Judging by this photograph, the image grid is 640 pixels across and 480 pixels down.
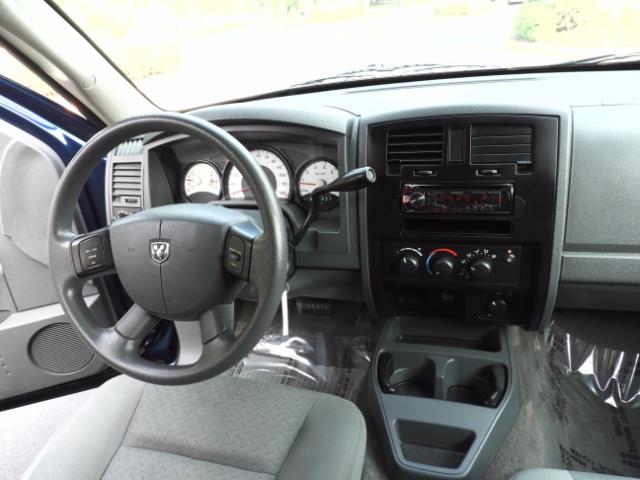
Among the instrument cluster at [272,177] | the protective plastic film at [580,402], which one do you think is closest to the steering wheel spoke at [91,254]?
the instrument cluster at [272,177]

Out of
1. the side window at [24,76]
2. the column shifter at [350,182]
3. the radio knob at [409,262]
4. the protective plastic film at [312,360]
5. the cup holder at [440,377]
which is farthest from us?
the protective plastic film at [312,360]

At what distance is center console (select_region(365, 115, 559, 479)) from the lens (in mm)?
1338

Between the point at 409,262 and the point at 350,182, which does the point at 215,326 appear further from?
the point at 409,262

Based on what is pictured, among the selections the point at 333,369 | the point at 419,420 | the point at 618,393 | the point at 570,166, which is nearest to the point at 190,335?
the point at 333,369

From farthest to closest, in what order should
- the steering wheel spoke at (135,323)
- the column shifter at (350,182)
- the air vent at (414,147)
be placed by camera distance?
the air vent at (414,147) < the column shifter at (350,182) < the steering wheel spoke at (135,323)

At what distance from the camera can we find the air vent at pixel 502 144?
131 centimetres

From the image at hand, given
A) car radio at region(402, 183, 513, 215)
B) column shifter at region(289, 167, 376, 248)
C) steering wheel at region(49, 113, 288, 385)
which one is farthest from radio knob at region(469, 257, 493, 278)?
steering wheel at region(49, 113, 288, 385)

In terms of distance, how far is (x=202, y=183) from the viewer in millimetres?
1729

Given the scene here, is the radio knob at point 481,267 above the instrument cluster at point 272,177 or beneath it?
beneath

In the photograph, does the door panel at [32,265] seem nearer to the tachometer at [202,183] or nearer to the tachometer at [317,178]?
the tachometer at [202,183]

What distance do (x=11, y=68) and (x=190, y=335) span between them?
3.94ft

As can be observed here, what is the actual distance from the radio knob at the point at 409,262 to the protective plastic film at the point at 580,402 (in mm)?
641

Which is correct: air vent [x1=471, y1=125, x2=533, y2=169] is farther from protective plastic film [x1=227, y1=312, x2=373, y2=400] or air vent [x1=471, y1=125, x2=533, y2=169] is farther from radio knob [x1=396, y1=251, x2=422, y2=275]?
protective plastic film [x1=227, y1=312, x2=373, y2=400]

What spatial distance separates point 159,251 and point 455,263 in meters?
0.89
